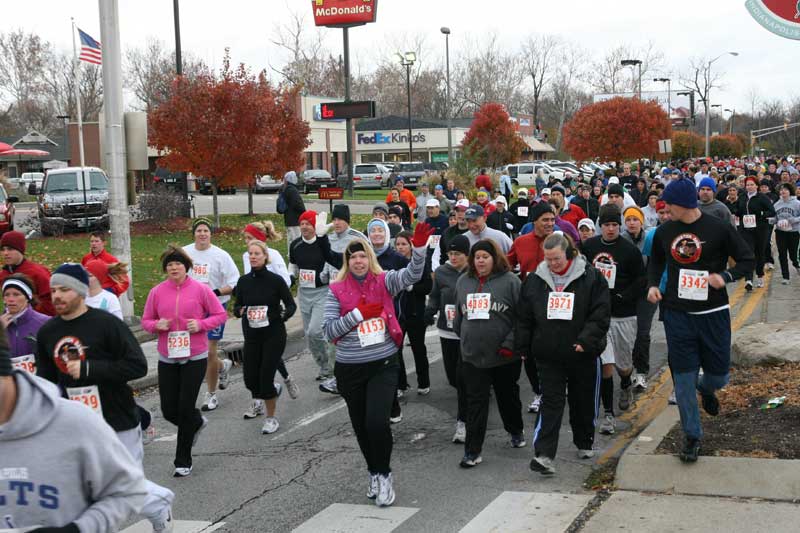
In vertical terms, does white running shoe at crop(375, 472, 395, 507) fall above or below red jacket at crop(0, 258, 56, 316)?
below

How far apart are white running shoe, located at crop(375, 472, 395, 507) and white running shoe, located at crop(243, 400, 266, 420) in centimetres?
306

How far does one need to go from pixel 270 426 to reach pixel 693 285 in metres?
4.15

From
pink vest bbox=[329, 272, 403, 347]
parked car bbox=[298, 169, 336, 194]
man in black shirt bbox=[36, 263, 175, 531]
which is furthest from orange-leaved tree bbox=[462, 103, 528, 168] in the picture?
man in black shirt bbox=[36, 263, 175, 531]

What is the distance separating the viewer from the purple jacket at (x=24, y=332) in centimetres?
663

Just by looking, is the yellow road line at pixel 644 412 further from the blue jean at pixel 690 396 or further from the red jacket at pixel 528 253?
the red jacket at pixel 528 253

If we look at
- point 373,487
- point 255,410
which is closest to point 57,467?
point 373,487

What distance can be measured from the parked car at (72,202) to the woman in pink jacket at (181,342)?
17.6 metres

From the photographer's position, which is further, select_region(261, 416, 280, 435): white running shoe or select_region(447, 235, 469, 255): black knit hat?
select_region(261, 416, 280, 435): white running shoe

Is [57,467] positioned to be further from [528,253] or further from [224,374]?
[224,374]

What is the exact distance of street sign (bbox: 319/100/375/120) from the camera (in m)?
32.1

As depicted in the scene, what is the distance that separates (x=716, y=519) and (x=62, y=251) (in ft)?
59.5

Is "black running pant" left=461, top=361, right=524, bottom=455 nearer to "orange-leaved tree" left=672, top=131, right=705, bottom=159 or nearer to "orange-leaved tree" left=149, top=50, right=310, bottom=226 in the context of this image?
"orange-leaved tree" left=149, top=50, right=310, bottom=226

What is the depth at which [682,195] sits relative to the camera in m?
6.85

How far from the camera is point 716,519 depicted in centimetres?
589
